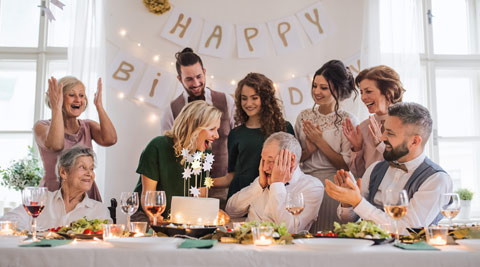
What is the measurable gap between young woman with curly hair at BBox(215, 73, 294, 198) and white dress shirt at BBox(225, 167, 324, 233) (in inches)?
12.6

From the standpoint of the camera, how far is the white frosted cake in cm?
218

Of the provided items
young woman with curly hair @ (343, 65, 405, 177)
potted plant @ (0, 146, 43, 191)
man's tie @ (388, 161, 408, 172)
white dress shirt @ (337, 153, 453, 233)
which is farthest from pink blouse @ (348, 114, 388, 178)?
potted plant @ (0, 146, 43, 191)

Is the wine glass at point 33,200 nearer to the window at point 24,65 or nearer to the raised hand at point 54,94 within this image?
the raised hand at point 54,94

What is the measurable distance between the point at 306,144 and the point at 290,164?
0.70m

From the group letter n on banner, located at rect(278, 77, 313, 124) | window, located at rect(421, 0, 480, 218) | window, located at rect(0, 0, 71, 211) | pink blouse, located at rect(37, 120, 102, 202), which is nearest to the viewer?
pink blouse, located at rect(37, 120, 102, 202)

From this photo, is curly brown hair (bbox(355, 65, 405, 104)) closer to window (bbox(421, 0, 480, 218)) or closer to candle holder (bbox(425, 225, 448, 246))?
window (bbox(421, 0, 480, 218))

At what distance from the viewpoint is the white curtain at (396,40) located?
433 cm

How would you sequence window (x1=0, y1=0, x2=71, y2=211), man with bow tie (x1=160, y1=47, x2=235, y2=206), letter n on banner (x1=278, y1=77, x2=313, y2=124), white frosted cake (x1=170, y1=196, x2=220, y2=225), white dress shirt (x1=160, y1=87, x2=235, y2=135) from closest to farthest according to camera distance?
1. white frosted cake (x1=170, y1=196, x2=220, y2=225)
2. man with bow tie (x1=160, y1=47, x2=235, y2=206)
3. white dress shirt (x1=160, y1=87, x2=235, y2=135)
4. letter n on banner (x1=278, y1=77, x2=313, y2=124)
5. window (x1=0, y1=0, x2=71, y2=211)

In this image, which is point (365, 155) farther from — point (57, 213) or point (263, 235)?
point (57, 213)

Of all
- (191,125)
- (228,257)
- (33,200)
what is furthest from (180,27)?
(228,257)

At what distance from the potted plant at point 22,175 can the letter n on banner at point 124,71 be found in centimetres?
92

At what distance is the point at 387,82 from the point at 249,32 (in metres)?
1.42

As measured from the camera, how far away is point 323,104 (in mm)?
3727

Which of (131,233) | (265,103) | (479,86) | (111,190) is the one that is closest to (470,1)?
(479,86)
